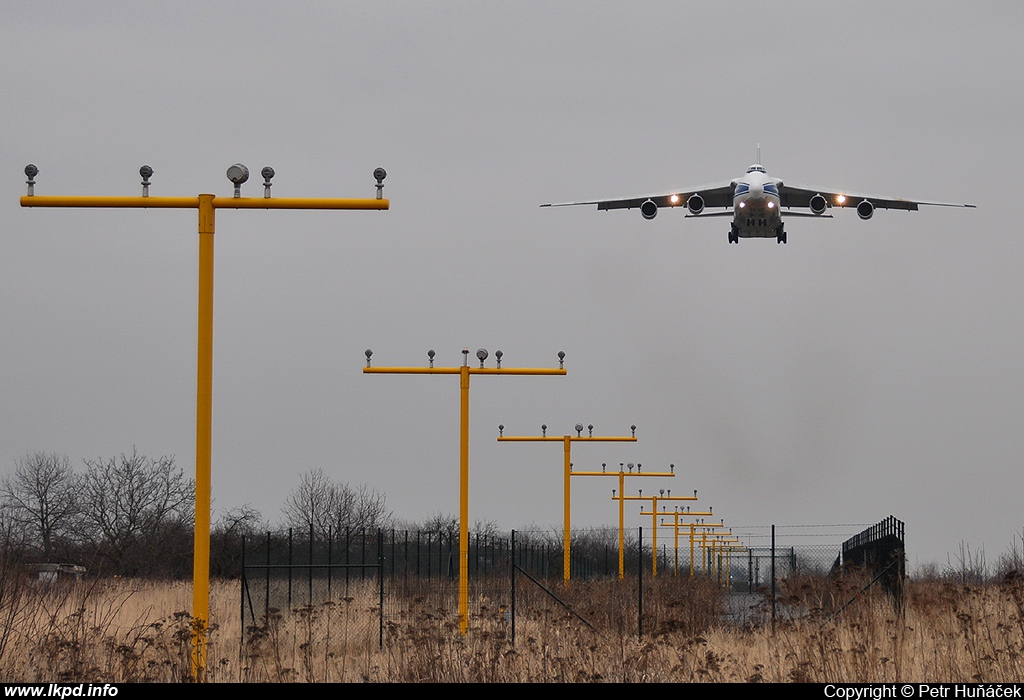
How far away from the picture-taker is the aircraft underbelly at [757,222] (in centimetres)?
3816

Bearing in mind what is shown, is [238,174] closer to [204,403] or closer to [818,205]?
[204,403]

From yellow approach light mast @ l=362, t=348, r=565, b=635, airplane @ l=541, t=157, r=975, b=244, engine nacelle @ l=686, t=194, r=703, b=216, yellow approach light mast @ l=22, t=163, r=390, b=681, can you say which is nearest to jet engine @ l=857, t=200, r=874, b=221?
airplane @ l=541, t=157, r=975, b=244

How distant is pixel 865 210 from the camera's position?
3919 cm

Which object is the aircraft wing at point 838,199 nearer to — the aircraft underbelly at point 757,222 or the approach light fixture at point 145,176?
the aircraft underbelly at point 757,222

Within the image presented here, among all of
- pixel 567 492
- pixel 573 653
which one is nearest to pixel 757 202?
pixel 567 492

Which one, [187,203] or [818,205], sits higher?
[818,205]

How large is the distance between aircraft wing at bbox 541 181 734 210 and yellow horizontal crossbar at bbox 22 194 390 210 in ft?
83.7

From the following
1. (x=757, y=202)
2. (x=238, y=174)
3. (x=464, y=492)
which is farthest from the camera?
(x=757, y=202)

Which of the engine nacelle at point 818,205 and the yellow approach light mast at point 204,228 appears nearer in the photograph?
the yellow approach light mast at point 204,228

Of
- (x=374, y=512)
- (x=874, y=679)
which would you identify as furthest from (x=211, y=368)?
(x=374, y=512)

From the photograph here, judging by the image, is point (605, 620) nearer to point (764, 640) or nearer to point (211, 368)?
point (764, 640)

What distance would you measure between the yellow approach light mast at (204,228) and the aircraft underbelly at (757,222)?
23.1m

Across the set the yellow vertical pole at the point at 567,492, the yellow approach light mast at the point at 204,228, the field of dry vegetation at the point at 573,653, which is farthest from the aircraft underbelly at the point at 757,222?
the yellow approach light mast at the point at 204,228

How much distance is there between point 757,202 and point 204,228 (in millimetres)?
23528
